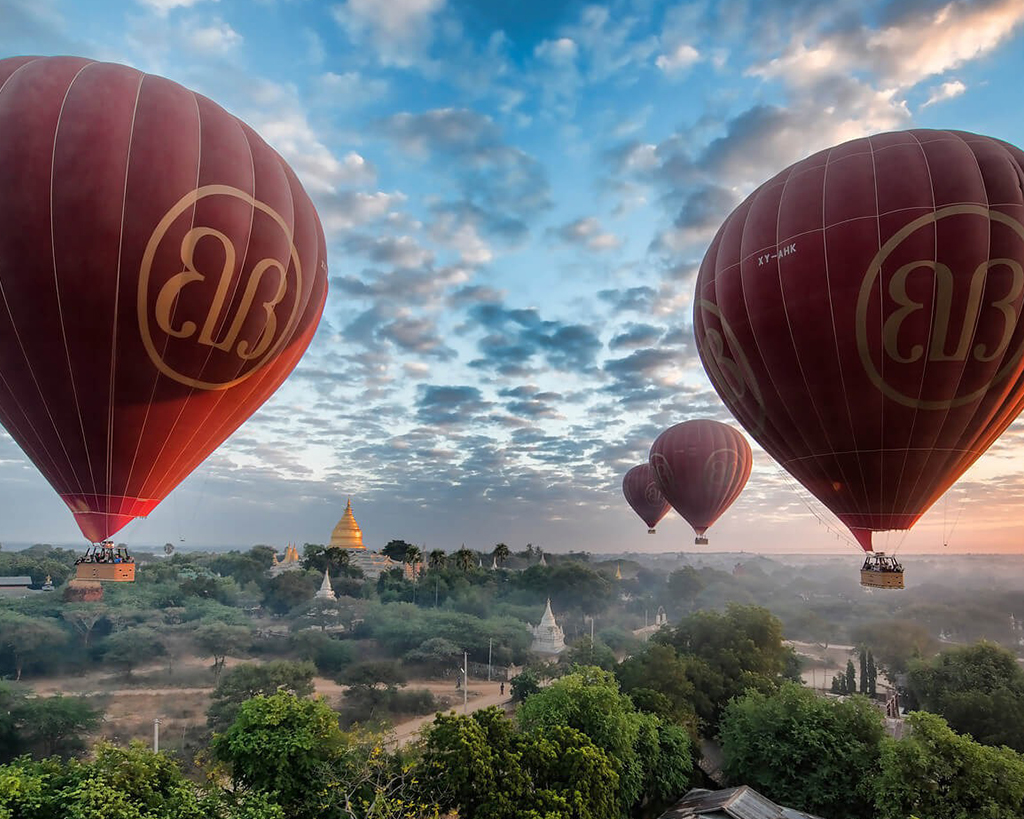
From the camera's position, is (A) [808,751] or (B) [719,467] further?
(B) [719,467]

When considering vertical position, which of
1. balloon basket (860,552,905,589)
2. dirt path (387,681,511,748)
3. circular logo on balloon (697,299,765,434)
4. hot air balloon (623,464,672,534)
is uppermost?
circular logo on balloon (697,299,765,434)

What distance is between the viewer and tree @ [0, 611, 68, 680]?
130 feet

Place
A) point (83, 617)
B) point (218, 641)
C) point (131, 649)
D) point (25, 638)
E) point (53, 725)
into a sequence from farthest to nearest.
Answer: point (83, 617) < point (218, 641) < point (131, 649) < point (25, 638) < point (53, 725)

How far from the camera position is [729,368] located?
17594 millimetres

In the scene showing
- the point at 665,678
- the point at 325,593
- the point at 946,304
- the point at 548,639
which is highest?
the point at 946,304

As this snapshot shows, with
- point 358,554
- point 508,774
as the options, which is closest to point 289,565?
point 358,554

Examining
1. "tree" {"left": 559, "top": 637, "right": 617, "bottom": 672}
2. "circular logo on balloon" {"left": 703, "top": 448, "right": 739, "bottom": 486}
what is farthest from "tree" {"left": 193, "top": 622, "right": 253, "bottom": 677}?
"circular logo on balloon" {"left": 703, "top": 448, "right": 739, "bottom": 486}

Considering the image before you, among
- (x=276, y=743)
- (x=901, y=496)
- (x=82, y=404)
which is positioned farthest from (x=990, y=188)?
(x=276, y=743)

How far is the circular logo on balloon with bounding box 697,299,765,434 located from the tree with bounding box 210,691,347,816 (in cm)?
1413

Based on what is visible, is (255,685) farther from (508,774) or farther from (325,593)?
(325,593)

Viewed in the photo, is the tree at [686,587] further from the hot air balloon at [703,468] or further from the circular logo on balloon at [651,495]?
the hot air balloon at [703,468]

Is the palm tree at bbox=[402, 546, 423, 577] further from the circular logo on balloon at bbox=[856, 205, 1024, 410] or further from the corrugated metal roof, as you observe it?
the circular logo on balloon at bbox=[856, 205, 1024, 410]

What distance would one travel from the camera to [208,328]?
12.9 metres

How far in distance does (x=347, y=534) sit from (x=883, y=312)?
3101 inches
